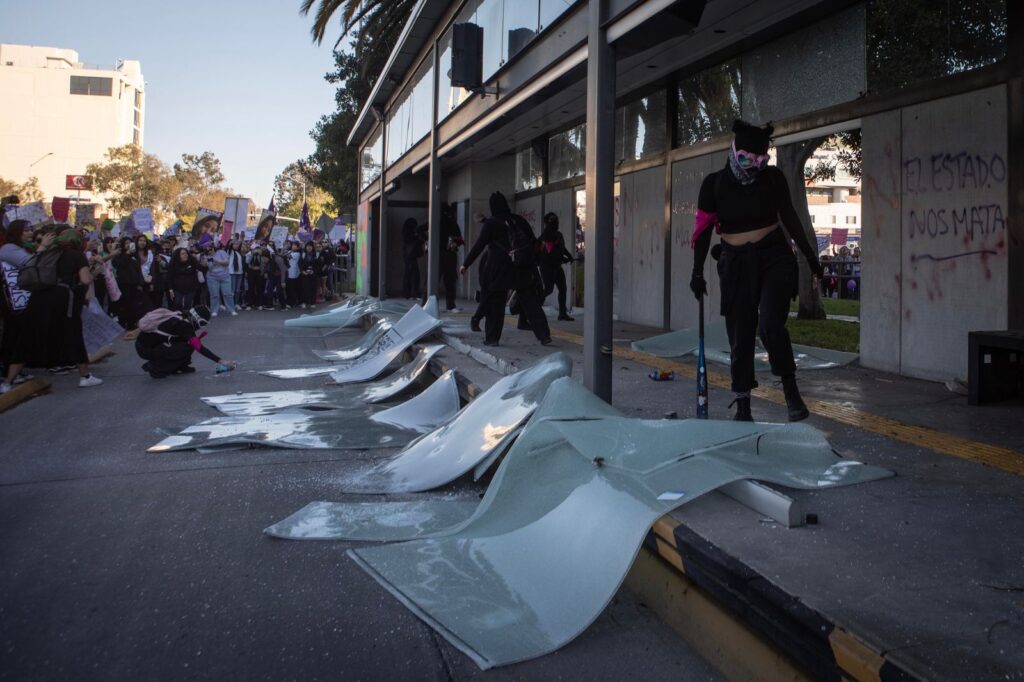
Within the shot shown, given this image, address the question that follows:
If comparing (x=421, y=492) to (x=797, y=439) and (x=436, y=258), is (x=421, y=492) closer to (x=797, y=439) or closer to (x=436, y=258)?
(x=797, y=439)

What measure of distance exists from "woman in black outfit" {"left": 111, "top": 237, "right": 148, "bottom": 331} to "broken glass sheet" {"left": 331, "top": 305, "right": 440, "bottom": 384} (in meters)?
6.66

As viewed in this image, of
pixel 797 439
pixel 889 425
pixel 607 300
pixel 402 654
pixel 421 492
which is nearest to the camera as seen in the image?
pixel 402 654

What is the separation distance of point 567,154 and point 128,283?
8.48m

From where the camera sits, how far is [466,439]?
521 centimetres

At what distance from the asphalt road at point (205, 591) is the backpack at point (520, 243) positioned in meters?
4.18

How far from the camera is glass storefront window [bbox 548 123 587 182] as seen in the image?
→ 14.9 metres

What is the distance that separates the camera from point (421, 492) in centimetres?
483

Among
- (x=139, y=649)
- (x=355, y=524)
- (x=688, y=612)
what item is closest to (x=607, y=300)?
(x=355, y=524)

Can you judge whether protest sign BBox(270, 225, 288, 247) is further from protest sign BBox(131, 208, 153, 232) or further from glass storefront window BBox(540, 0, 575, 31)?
glass storefront window BBox(540, 0, 575, 31)

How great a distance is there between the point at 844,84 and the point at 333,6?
53.7 ft

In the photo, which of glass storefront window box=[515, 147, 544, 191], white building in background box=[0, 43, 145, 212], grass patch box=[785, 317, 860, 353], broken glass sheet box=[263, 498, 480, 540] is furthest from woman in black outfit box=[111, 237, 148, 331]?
white building in background box=[0, 43, 145, 212]

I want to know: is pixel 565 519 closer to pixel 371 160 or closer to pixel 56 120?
pixel 371 160

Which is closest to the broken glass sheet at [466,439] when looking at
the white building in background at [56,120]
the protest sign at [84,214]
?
the protest sign at [84,214]

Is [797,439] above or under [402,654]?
above
